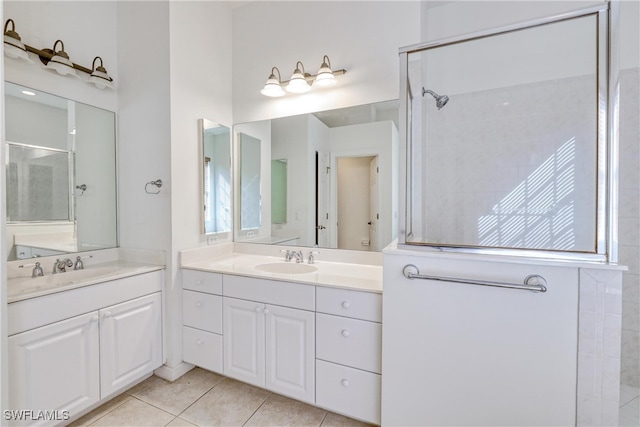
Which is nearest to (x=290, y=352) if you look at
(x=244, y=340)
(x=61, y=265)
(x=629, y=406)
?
(x=244, y=340)

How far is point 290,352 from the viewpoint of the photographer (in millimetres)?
1661

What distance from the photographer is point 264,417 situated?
1685mm

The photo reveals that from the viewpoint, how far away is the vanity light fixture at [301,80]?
6.58 ft

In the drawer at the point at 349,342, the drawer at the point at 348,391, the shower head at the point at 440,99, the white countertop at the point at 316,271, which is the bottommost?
the drawer at the point at 348,391

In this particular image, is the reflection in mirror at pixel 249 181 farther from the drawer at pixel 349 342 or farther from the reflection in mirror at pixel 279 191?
the drawer at pixel 349 342

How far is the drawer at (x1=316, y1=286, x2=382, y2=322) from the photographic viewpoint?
147cm

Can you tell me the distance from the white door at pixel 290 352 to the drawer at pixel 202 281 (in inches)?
16.1

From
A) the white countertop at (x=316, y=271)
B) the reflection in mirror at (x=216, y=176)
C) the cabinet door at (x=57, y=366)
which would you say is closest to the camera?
the cabinet door at (x=57, y=366)

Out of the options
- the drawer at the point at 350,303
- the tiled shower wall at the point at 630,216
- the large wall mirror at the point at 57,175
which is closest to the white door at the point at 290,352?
the drawer at the point at 350,303

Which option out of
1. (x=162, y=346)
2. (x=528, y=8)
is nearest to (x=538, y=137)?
(x=528, y=8)

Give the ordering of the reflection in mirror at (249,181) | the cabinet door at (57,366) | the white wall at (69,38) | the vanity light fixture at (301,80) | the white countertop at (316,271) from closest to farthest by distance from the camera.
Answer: the cabinet door at (57,366), the white countertop at (316,271), the white wall at (69,38), the vanity light fixture at (301,80), the reflection in mirror at (249,181)

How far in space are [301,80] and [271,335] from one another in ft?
5.76

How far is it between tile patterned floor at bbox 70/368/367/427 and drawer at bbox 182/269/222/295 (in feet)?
2.19

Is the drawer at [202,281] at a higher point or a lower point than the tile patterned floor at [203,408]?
higher
